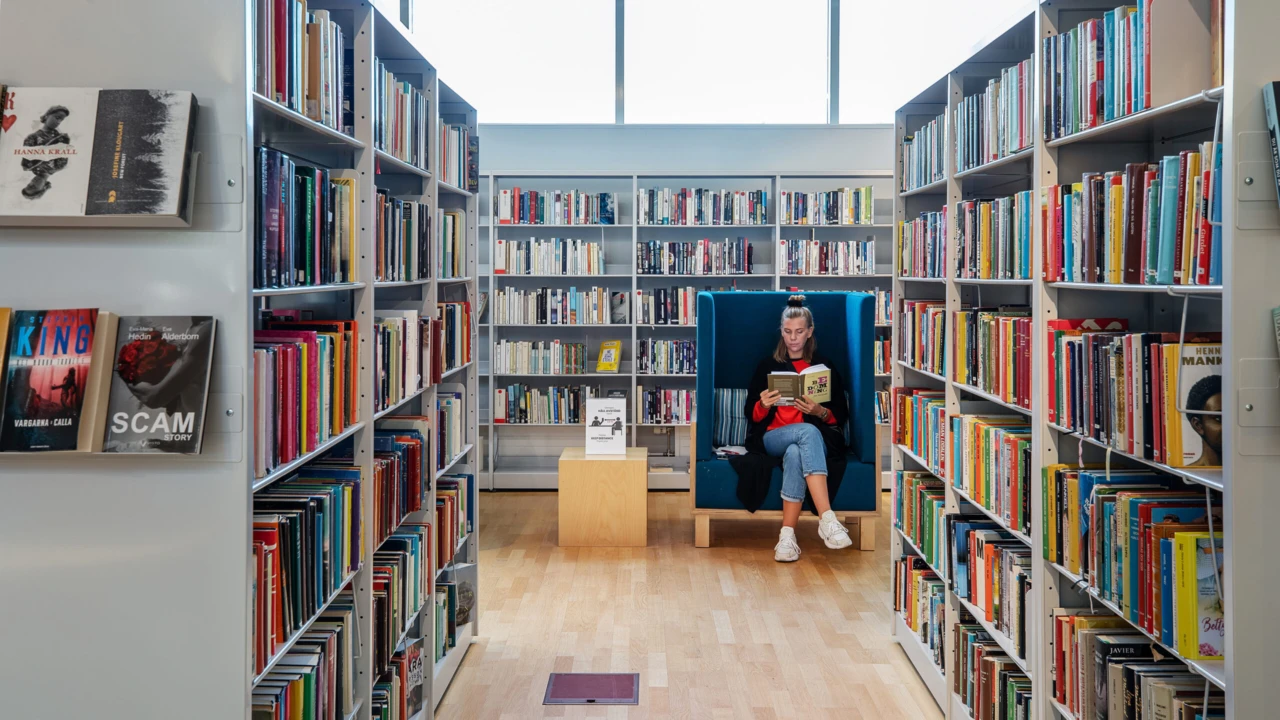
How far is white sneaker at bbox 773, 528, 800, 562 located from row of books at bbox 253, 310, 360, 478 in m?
3.09

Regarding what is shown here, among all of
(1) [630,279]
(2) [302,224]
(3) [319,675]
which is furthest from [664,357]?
(2) [302,224]

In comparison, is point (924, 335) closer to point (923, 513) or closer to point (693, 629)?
point (923, 513)

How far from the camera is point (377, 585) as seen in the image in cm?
276

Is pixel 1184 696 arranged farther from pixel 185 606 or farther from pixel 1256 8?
pixel 185 606

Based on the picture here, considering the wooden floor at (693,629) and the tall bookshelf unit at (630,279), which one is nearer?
the wooden floor at (693,629)

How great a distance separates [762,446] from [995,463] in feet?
8.28

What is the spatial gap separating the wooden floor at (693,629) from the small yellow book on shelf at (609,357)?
1.39 meters

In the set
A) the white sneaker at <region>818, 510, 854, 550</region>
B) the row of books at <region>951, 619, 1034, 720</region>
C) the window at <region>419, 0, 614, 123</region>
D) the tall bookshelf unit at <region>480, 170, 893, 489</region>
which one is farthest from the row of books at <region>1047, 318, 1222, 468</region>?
the window at <region>419, 0, 614, 123</region>

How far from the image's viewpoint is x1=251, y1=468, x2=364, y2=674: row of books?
6.15 ft

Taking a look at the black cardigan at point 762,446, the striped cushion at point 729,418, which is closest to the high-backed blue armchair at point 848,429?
the black cardigan at point 762,446

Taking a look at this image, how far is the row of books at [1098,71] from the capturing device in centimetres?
203

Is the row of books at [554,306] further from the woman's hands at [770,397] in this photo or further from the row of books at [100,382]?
the row of books at [100,382]

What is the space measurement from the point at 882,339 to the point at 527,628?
3.88m

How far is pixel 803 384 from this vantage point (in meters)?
5.29
